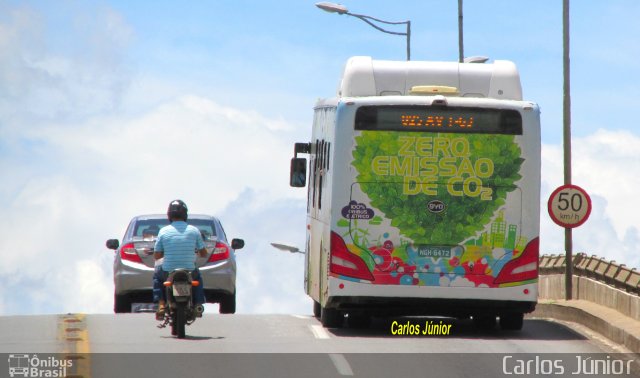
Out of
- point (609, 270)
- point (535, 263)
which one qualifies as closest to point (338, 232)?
point (535, 263)

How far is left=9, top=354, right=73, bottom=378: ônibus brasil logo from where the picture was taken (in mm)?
14593

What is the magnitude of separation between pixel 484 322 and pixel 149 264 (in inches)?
221

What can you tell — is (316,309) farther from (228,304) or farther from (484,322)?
(484,322)

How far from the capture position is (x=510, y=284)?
757 inches

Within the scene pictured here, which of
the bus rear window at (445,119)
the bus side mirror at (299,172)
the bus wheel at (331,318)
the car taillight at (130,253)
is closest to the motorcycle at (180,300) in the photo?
the bus wheel at (331,318)

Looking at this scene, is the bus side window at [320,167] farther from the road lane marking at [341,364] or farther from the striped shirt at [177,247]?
the road lane marking at [341,364]

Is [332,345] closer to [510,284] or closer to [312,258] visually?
[510,284]

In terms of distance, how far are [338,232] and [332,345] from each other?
189cm

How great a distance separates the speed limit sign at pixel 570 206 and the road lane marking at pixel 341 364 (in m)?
11.1

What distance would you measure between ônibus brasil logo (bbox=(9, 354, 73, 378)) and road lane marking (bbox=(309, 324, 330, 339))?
4.10m

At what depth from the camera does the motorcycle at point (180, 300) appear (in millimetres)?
17703

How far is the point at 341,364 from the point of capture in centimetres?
1575

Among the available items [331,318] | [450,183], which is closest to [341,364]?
[450,183]

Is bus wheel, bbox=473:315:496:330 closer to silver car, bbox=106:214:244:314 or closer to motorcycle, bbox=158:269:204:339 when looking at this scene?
silver car, bbox=106:214:244:314
